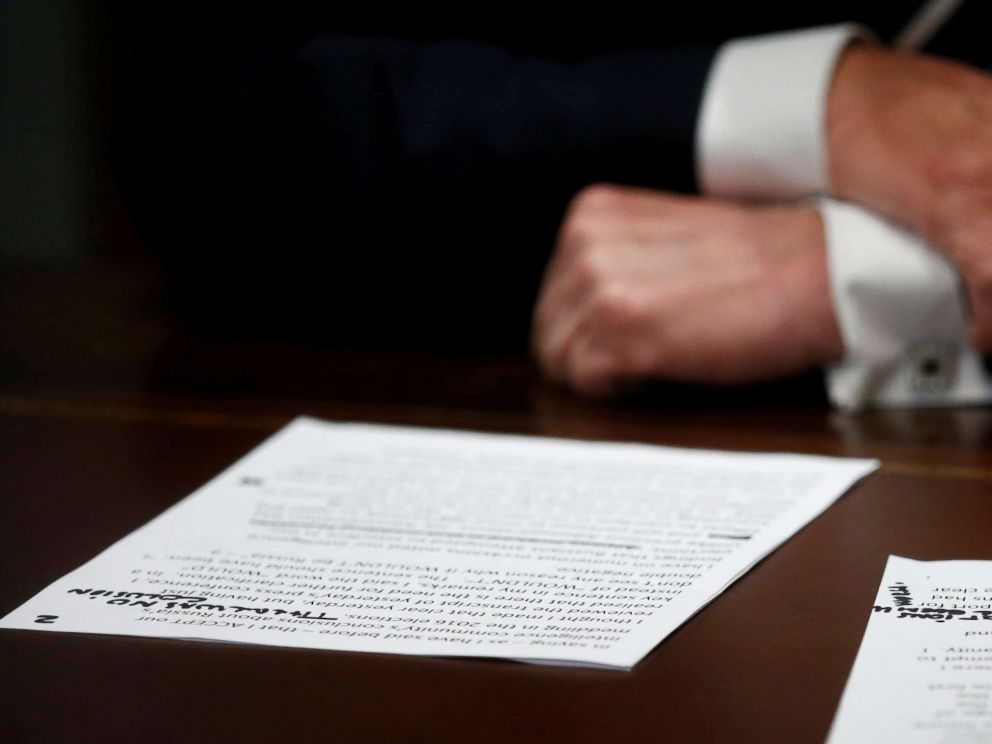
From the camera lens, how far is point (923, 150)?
793 millimetres

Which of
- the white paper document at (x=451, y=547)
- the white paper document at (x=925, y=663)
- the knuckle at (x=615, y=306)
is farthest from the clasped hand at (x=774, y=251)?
the white paper document at (x=925, y=663)

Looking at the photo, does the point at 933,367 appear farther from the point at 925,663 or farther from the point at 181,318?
the point at 181,318

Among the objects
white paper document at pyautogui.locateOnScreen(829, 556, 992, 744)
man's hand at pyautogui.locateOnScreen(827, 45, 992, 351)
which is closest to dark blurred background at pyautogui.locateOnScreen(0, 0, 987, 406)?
man's hand at pyautogui.locateOnScreen(827, 45, 992, 351)

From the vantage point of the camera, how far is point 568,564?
495mm

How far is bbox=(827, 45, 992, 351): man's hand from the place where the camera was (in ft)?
2.53

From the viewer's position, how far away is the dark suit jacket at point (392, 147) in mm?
926

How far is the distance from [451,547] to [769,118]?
47 centimetres

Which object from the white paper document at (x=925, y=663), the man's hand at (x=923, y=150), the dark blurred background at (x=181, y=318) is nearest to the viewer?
the white paper document at (x=925, y=663)

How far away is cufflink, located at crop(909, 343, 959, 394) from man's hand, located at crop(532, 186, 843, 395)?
51mm

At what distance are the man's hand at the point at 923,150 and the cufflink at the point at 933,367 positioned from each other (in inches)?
1.1

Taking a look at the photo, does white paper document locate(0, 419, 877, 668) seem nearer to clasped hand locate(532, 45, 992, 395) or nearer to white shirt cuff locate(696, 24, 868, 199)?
clasped hand locate(532, 45, 992, 395)

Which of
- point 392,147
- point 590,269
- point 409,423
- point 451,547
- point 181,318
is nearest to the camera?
point 451,547

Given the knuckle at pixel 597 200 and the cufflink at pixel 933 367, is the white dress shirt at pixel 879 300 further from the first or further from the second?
the knuckle at pixel 597 200

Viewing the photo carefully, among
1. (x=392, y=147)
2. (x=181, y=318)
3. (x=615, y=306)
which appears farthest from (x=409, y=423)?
(x=181, y=318)
